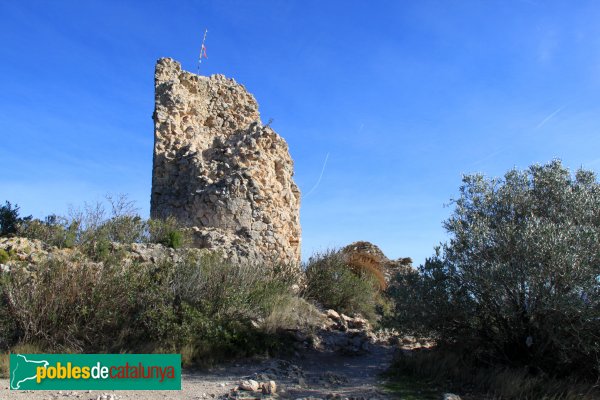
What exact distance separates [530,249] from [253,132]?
754 cm

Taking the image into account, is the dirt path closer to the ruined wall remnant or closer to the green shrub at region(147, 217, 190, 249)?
the ruined wall remnant

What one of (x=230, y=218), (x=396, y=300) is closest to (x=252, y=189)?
(x=230, y=218)

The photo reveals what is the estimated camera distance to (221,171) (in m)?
11.6

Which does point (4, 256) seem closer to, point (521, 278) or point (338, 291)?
point (338, 291)

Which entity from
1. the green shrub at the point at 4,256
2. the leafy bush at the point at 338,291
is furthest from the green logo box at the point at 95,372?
the leafy bush at the point at 338,291

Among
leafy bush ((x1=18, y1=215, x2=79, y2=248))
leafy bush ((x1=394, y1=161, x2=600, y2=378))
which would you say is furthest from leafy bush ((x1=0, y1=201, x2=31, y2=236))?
leafy bush ((x1=394, y1=161, x2=600, y2=378))

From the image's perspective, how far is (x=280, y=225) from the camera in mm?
11875

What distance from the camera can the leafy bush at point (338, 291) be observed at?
448 inches

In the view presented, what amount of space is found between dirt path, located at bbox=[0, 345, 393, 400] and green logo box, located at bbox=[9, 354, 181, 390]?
7.3 inches

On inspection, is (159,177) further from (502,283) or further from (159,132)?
(502,283)

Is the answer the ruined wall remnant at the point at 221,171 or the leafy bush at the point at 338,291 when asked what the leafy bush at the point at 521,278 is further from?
the ruined wall remnant at the point at 221,171

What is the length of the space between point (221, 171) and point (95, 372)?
6.17 m

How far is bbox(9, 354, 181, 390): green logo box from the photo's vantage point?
5.85 meters

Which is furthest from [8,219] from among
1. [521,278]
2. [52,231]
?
[521,278]
